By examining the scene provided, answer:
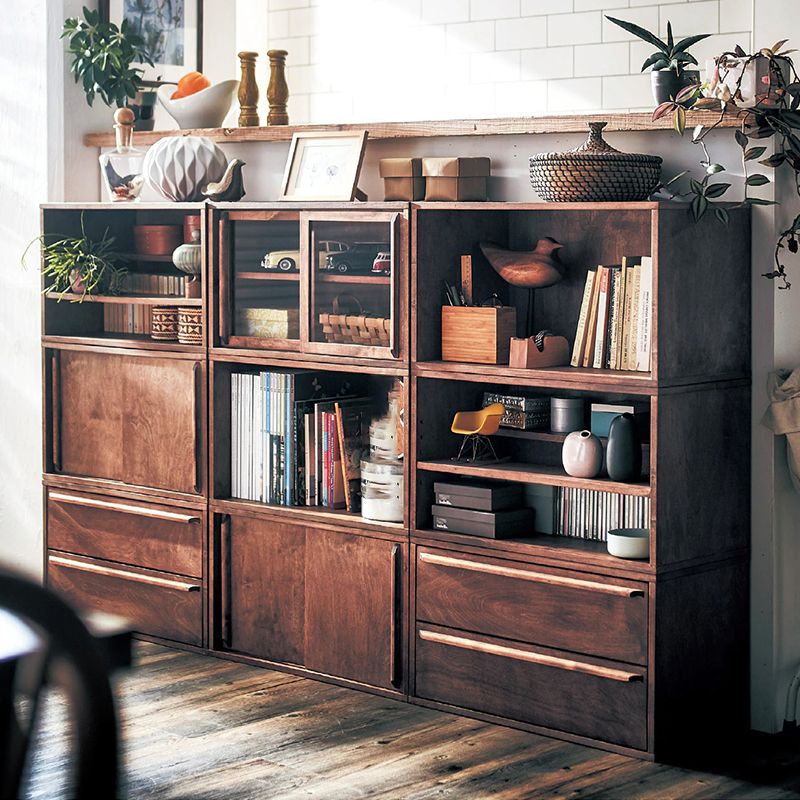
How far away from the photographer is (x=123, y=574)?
4.88 meters

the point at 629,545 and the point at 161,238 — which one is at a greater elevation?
the point at 161,238

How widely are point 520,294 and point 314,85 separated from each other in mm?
2310

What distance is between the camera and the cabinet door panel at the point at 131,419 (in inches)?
184

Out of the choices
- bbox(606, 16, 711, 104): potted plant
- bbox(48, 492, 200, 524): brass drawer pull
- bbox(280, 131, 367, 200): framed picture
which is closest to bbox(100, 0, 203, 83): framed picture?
bbox(280, 131, 367, 200): framed picture

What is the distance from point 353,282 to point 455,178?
0.44 m

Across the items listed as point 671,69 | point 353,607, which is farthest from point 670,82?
point 353,607

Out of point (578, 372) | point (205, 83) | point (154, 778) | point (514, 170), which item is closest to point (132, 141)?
point (205, 83)

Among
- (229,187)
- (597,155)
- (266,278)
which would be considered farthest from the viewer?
(229,187)

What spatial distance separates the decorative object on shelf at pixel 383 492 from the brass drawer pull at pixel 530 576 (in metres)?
0.18

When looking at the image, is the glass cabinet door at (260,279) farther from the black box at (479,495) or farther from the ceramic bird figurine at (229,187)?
the black box at (479,495)

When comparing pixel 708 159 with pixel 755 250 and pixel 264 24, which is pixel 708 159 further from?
pixel 264 24

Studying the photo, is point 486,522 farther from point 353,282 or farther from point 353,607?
point 353,282

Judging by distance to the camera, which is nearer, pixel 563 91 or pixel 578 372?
pixel 578 372

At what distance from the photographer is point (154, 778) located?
141 inches
